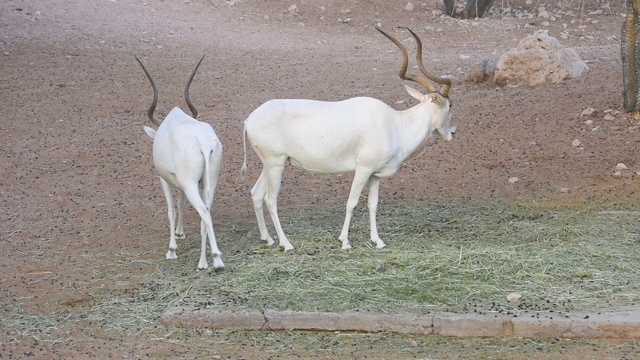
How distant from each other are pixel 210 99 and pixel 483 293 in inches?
306

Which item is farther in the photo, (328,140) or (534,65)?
(534,65)

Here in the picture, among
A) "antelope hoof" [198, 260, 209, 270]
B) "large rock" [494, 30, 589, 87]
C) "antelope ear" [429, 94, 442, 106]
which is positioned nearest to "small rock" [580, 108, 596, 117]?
"large rock" [494, 30, 589, 87]

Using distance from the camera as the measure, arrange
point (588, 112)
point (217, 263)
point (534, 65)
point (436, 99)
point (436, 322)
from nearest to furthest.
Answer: point (436, 322), point (217, 263), point (436, 99), point (588, 112), point (534, 65)

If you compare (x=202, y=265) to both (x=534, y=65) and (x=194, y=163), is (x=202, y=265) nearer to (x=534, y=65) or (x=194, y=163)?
(x=194, y=163)

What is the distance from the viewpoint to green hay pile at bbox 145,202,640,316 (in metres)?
6.79

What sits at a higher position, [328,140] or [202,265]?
[328,140]

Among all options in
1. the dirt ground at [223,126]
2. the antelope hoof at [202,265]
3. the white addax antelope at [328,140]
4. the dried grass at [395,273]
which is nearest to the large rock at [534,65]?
the dirt ground at [223,126]

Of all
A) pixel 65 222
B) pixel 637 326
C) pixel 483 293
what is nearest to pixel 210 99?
pixel 65 222

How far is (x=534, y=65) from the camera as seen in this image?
13461 mm

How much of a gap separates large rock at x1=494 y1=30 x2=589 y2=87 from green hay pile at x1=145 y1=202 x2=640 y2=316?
4.52 metres

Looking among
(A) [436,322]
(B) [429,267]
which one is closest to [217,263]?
(B) [429,267]

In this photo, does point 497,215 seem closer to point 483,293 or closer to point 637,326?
point 483,293

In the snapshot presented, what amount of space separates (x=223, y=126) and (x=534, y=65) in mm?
4427

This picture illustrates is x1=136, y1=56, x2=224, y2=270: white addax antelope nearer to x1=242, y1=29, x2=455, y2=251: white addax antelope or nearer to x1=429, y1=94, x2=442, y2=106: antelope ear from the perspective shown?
x1=242, y1=29, x2=455, y2=251: white addax antelope
